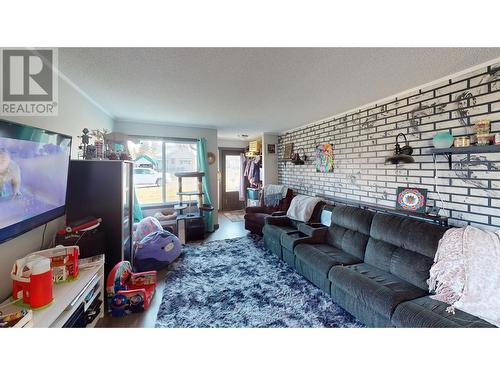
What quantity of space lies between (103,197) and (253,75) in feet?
6.37

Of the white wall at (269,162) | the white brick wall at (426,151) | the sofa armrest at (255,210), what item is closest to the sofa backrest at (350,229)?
the white brick wall at (426,151)

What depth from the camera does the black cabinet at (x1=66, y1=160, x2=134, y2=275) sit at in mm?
2057

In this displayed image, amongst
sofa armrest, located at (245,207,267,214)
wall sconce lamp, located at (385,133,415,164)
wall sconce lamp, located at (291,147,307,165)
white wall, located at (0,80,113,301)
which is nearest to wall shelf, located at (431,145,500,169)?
wall sconce lamp, located at (385,133,415,164)

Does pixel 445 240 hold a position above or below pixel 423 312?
above

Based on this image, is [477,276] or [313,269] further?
[313,269]

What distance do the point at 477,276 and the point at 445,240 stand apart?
12.3 inches

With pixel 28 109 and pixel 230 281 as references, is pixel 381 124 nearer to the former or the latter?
pixel 230 281

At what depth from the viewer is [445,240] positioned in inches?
66.7

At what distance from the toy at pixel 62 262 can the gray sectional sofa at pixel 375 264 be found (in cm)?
221

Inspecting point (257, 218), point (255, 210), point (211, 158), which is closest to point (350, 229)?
point (257, 218)

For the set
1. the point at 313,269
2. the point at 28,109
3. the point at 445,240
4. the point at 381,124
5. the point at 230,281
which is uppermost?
the point at 381,124
